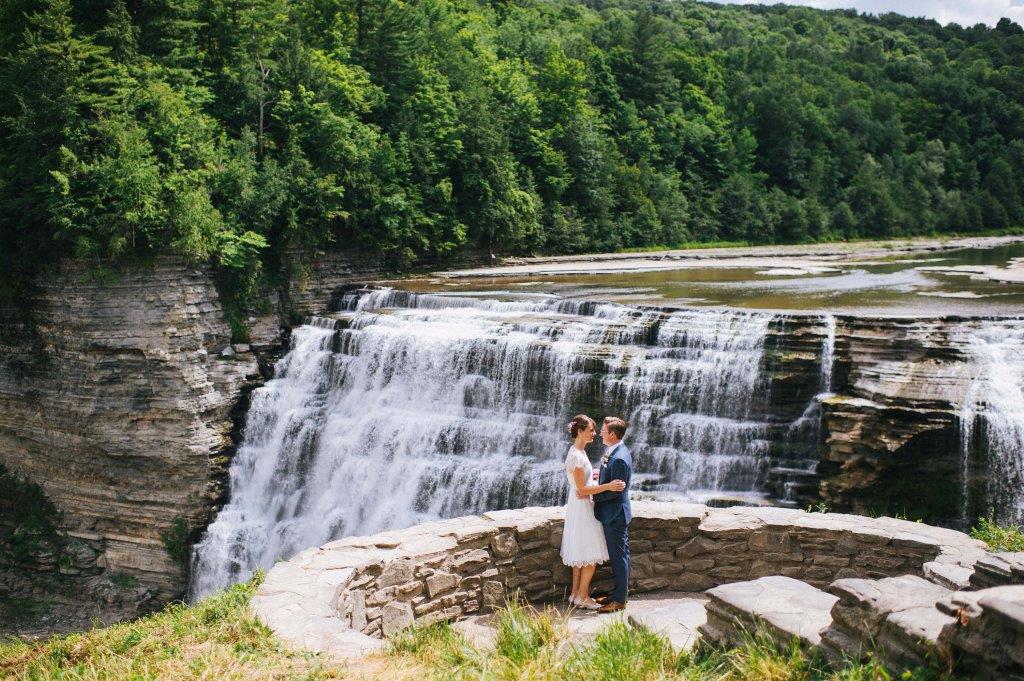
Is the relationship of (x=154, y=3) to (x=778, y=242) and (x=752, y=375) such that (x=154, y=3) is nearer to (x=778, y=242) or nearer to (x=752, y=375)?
(x=752, y=375)

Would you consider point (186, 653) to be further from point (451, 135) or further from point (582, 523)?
point (451, 135)

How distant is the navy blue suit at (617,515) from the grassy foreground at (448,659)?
0.97 metres

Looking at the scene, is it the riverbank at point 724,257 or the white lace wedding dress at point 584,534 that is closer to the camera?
the white lace wedding dress at point 584,534

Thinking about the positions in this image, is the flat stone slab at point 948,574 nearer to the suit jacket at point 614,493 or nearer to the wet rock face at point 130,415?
the suit jacket at point 614,493

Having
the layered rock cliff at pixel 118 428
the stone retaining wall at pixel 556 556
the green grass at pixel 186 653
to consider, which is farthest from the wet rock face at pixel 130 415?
the stone retaining wall at pixel 556 556

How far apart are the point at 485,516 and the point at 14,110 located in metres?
15.4

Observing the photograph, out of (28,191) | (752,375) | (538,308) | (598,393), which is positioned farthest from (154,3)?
(752,375)

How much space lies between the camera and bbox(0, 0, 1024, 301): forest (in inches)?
655

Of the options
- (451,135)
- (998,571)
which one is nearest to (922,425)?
(998,571)

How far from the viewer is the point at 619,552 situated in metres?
6.93

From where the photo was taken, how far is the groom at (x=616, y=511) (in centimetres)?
677

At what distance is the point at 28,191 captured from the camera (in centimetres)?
1653

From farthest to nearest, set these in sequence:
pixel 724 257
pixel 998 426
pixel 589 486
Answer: pixel 724 257
pixel 998 426
pixel 589 486

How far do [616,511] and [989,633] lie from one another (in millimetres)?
3276
